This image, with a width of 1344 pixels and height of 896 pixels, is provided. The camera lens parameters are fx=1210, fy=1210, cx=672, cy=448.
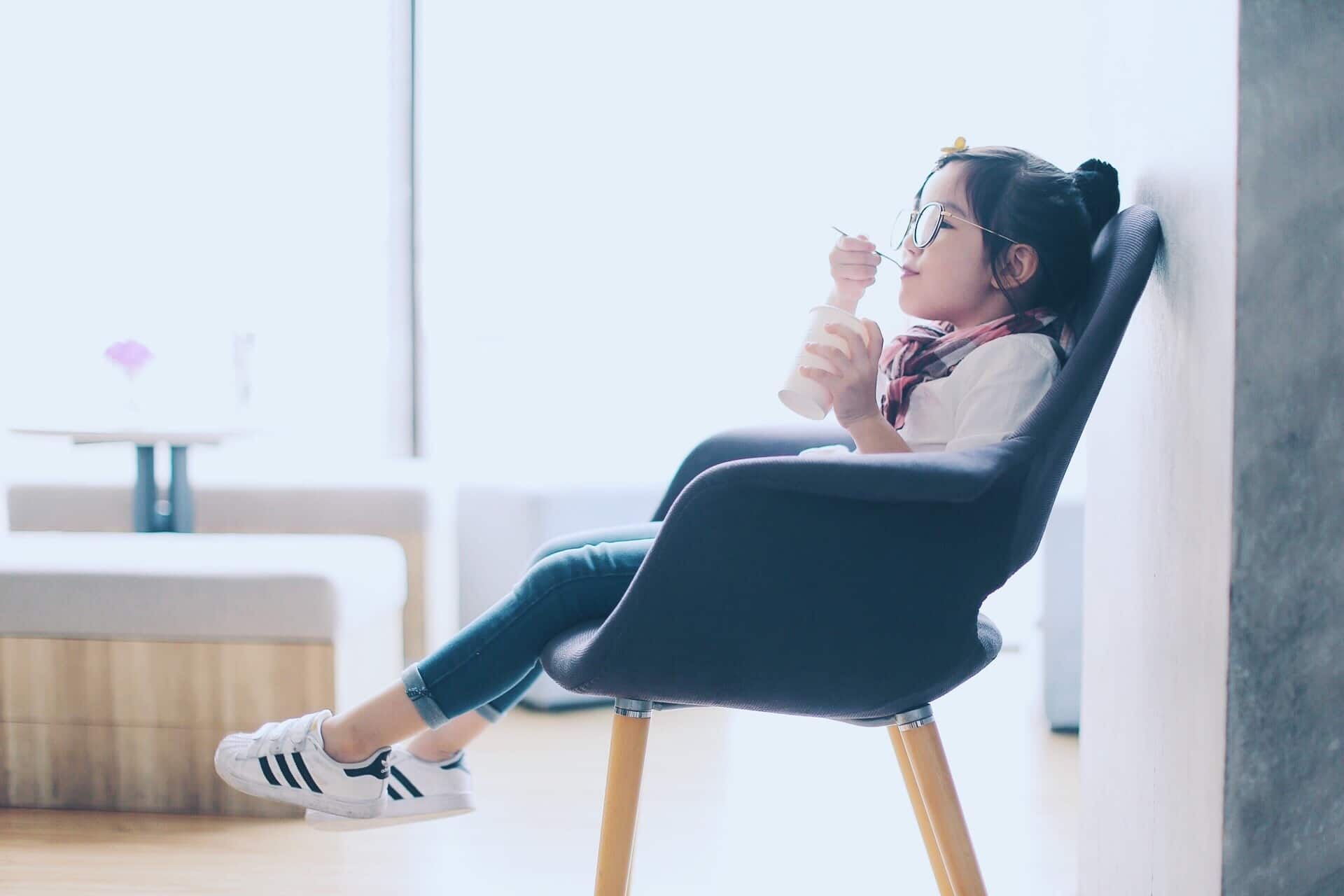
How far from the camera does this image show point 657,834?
191 cm

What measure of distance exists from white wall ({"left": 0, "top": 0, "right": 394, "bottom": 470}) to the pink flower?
2.11 feet

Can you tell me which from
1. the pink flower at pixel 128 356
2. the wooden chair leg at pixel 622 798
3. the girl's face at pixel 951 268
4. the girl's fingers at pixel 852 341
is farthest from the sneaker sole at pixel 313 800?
the pink flower at pixel 128 356

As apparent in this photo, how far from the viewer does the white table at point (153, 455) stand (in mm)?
2387

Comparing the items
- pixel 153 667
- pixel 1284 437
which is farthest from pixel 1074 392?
pixel 153 667

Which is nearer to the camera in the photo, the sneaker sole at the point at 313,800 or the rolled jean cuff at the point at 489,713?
the sneaker sole at the point at 313,800

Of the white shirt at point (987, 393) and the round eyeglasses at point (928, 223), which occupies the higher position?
the round eyeglasses at point (928, 223)

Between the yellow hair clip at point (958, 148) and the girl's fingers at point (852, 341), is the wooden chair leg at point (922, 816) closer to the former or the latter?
the girl's fingers at point (852, 341)

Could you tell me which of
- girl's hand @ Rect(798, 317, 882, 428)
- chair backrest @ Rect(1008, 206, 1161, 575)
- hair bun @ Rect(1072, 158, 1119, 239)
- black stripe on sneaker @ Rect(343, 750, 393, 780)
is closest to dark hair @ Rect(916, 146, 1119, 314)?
hair bun @ Rect(1072, 158, 1119, 239)

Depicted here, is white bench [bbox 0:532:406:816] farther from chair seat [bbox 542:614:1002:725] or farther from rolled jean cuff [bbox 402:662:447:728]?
chair seat [bbox 542:614:1002:725]

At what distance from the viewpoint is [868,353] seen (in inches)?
48.3

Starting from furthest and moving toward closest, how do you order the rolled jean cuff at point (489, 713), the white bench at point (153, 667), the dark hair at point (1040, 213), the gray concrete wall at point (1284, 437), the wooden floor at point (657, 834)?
1. the white bench at point (153, 667)
2. the wooden floor at point (657, 834)
3. the rolled jean cuff at point (489, 713)
4. the dark hair at point (1040, 213)
5. the gray concrete wall at point (1284, 437)

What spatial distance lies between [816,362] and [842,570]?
220mm

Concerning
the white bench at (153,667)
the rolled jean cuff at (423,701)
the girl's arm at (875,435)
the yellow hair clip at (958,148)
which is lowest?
the white bench at (153,667)

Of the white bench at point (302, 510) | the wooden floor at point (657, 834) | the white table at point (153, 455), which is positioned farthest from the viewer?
the white bench at point (302, 510)
